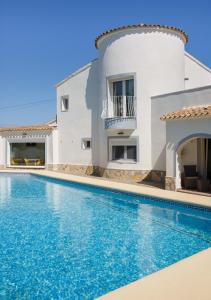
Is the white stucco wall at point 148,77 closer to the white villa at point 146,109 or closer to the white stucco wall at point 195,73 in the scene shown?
the white villa at point 146,109

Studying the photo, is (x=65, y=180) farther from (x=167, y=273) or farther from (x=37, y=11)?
(x=167, y=273)

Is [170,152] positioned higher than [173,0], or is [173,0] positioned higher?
[173,0]

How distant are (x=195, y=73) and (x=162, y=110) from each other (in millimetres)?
7190

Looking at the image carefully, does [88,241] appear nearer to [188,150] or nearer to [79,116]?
[188,150]

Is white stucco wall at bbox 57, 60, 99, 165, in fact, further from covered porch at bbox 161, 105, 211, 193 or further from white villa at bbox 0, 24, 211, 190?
covered porch at bbox 161, 105, 211, 193

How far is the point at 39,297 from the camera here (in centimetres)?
536

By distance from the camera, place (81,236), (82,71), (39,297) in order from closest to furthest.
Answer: (39,297) < (81,236) < (82,71)

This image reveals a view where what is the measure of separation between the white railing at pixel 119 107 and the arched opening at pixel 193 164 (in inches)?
189

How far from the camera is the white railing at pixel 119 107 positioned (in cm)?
1888

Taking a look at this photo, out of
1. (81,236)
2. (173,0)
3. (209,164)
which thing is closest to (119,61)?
(173,0)

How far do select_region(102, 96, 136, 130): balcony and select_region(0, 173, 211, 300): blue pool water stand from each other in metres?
5.62

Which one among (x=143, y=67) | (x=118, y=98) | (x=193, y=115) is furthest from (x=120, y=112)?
(x=193, y=115)

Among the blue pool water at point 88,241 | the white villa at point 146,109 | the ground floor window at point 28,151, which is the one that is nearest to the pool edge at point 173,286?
the blue pool water at point 88,241

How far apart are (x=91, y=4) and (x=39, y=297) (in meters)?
16.0
